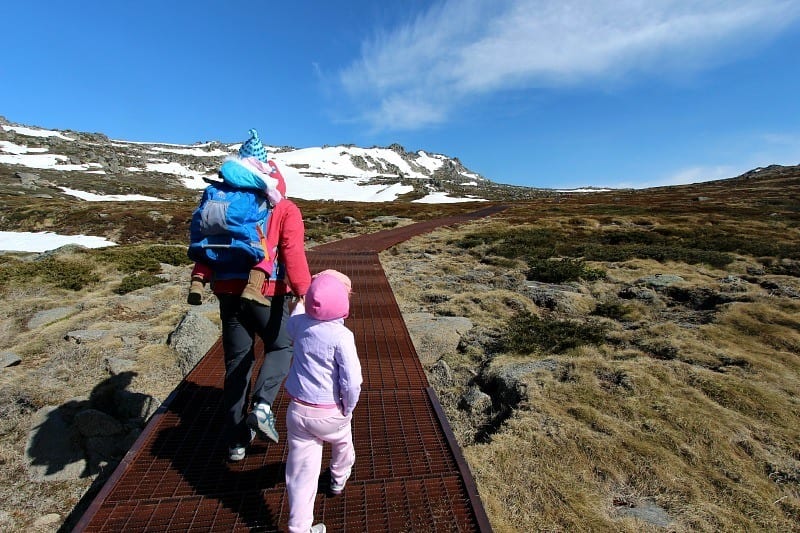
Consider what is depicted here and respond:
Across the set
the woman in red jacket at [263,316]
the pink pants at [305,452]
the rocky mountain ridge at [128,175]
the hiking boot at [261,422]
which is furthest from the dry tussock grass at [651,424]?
the rocky mountain ridge at [128,175]

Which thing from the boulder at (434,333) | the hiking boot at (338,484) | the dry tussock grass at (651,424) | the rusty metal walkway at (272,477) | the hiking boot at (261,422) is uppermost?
the hiking boot at (261,422)

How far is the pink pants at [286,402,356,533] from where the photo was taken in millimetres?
2441

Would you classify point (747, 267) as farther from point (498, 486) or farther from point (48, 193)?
point (48, 193)

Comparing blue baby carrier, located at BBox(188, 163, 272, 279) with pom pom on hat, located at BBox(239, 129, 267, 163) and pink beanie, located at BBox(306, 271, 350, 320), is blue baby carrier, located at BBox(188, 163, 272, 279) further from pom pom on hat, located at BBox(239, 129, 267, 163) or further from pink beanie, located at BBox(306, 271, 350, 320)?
pink beanie, located at BBox(306, 271, 350, 320)

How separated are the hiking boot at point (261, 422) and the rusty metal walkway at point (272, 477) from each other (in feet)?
1.47

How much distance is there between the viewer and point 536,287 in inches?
389

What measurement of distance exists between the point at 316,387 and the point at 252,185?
1417mm

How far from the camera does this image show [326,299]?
2.46 metres

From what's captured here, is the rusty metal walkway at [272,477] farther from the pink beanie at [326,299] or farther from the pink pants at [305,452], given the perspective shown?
the pink beanie at [326,299]

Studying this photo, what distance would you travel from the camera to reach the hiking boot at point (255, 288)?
109 inches

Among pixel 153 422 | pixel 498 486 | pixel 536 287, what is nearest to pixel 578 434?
pixel 498 486

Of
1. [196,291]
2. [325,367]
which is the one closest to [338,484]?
[325,367]

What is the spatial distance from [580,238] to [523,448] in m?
16.5

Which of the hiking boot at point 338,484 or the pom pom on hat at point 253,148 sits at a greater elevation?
the pom pom on hat at point 253,148
